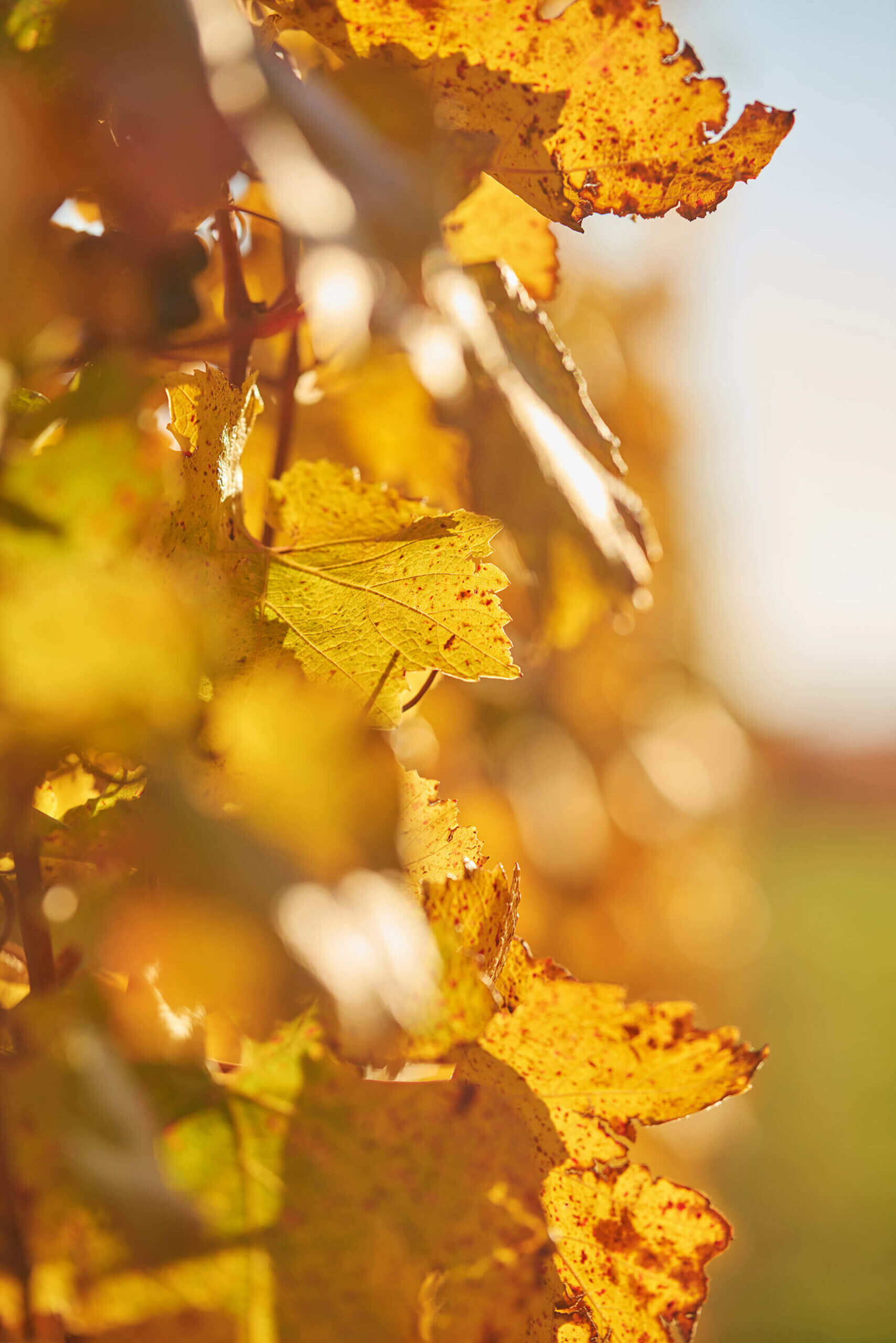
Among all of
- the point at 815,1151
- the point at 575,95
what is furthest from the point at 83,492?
the point at 815,1151

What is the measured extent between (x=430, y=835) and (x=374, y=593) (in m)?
0.09

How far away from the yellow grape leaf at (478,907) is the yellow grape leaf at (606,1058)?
37mm

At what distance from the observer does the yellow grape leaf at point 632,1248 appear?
1.07 ft

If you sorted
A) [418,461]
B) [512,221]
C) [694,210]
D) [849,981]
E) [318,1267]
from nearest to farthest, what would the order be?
[318,1267], [694,210], [512,221], [418,461], [849,981]

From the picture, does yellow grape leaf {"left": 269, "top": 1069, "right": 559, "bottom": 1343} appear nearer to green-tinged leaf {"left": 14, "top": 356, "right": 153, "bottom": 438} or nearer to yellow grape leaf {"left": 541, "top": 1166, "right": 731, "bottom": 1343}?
yellow grape leaf {"left": 541, "top": 1166, "right": 731, "bottom": 1343}

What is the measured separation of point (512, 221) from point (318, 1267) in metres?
0.47

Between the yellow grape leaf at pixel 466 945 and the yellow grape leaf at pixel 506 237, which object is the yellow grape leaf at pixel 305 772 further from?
the yellow grape leaf at pixel 506 237

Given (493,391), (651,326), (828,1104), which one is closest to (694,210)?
(493,391)

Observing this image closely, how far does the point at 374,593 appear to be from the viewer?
1.13ft

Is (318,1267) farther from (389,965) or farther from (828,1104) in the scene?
(828,1104)

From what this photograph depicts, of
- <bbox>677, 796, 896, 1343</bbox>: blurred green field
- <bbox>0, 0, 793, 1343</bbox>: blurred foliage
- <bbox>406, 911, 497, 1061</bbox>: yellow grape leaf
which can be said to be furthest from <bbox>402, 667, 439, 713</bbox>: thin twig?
<bbox>677, 796, 896, 1343</bbox>: blurred green field

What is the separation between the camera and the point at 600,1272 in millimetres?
334

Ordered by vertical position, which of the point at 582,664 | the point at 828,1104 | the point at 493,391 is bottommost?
the point at 828,1104

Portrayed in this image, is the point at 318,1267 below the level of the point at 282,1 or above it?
below
